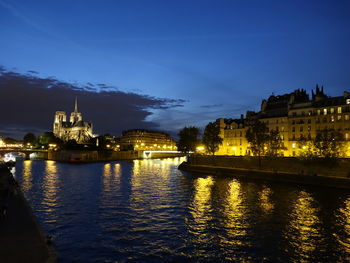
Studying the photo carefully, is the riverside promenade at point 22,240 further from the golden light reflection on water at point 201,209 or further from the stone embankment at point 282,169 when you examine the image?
the stone embankment at point 282,169

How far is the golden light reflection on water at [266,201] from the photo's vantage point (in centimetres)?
3150

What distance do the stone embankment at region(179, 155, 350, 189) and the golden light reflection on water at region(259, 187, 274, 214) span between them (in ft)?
39.2

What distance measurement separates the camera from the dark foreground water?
1869 cm

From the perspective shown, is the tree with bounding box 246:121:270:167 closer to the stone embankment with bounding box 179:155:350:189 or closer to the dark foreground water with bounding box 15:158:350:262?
the stone embankment with bounding box 179:155:350:189

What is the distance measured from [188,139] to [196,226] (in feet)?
336

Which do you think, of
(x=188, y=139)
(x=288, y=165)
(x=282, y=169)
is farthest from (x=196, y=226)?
(x=188, y=139)

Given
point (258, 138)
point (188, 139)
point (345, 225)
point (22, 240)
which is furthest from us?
point (188, 139)

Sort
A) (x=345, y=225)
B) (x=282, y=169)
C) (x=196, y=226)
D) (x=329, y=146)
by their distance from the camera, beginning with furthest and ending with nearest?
1. (x=282, y=169)
2. (x=329, y=146)
3. (x=345, y=225)
4. (x=196, y=226)

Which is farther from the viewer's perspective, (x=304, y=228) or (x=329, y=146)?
(x=329, y=146)

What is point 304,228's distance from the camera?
24.4 m

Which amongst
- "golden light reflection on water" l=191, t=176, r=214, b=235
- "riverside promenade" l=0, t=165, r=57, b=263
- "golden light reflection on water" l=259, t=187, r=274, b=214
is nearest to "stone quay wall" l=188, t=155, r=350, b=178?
"golden light reflection on water" l=259, t=187, r=274, b=214

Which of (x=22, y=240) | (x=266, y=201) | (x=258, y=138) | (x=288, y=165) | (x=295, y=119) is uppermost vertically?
(x=295, y=119)

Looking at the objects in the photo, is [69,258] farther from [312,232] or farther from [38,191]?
[38,191]

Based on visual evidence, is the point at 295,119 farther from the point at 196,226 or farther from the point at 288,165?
the point at 196,226
